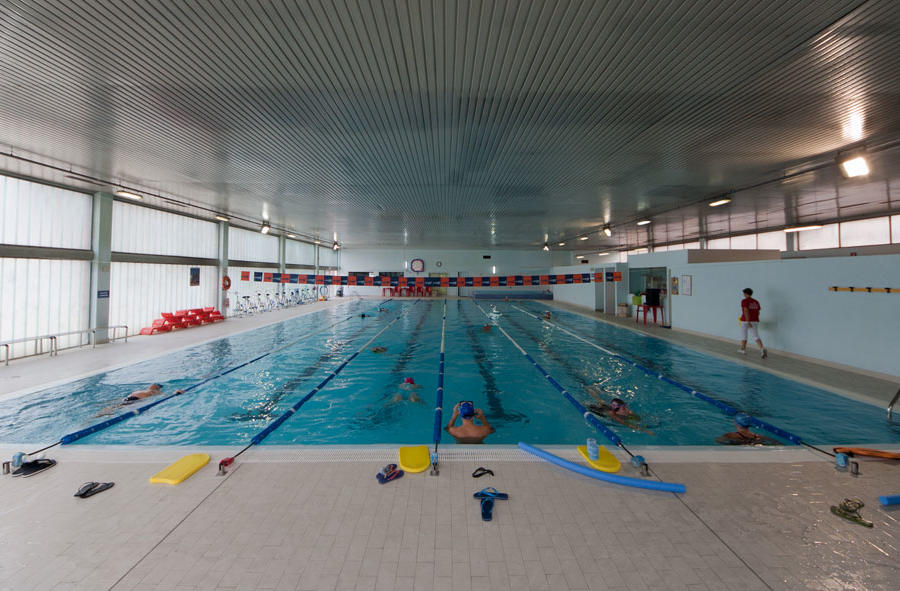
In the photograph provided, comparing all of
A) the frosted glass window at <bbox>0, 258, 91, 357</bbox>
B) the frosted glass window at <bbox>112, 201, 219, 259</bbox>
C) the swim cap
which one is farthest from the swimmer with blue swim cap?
the frosted glass window at <bbox>112, 201, 219, 259</bbox>

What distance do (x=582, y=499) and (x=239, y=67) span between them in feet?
16.5

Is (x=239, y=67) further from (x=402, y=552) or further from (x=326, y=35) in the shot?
(x=402, y=552)

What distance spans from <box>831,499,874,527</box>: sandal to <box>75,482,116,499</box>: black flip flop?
4.96 metres

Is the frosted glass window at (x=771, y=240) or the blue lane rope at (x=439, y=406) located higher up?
the frosted glass window at (x=771, y=240)

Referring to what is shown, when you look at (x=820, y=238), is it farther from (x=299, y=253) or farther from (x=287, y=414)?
(x=299, y=253)

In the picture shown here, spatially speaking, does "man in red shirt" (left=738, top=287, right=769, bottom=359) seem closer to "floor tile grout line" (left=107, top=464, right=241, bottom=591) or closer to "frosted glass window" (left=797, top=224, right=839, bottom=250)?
"floor tile grout line" (left=107, top=464, right=241, bottom=591)

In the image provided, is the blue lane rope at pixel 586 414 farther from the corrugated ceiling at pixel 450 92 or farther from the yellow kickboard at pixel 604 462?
the corrugated ceiling at pixel 450 92

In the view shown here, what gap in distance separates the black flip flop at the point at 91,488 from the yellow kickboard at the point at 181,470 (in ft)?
0.82

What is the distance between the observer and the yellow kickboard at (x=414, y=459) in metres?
2.70

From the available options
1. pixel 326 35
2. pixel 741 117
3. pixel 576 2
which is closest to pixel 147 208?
pixel 326 35

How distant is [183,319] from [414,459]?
11283mm

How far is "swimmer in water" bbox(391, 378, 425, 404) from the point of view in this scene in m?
5.05

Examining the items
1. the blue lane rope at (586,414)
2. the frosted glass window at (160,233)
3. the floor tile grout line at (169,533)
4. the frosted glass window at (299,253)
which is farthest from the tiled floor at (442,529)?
the frosted glass window at (299,253)

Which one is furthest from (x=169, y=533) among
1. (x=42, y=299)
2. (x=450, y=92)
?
(x=42, y=299)
